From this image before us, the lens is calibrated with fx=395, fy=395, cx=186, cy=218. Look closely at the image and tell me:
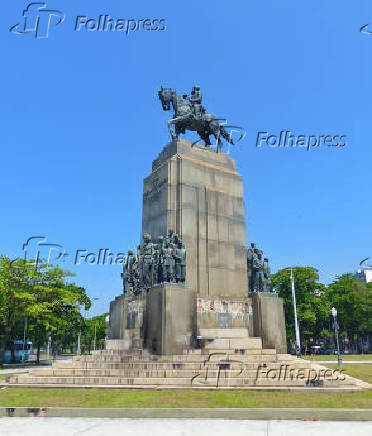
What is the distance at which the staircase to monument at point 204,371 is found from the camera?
13.1m

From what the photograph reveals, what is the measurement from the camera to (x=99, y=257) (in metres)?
27.2

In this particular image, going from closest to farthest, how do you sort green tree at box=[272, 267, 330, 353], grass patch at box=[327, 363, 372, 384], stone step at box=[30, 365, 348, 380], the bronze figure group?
1. stone step at box=[30, 365, 348, 380]
2. grass patch at box=[327, 363, 372, 384]
3. the bronze figure group
4. green tree at box=[272, 267, 330, 353]

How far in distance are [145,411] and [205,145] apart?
18240 millimetres

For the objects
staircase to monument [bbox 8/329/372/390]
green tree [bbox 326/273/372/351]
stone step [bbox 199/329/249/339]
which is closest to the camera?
staircase to monument [bbox 8/329/372/390]

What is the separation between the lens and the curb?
8.59 meters

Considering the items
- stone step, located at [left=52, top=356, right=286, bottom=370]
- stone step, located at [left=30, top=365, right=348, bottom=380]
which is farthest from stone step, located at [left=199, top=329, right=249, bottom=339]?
stone step, located at [left=30, top=365, right=348, bottom=380]

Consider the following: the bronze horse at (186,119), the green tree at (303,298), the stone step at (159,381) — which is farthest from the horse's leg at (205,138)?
the green tree at (303,298)

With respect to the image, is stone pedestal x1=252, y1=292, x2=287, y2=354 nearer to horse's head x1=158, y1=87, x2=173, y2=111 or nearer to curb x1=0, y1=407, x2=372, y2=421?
curb x1=0, y1=407, x2=372, y2=421

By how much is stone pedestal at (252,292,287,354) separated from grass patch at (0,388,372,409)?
306 inches

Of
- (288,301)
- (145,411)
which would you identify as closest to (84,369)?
(145,411)

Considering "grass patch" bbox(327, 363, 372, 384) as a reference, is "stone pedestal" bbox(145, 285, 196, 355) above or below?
above

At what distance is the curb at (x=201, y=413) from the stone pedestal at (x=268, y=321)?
11.0 metres

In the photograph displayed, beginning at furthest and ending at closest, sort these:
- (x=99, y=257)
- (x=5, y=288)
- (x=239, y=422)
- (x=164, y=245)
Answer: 1. (x=5, y=288)
2. (x=99, y=257)
3. (x=164, y=245)
4. (x=239, y=422)

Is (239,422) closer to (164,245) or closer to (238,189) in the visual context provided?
(164,245)
